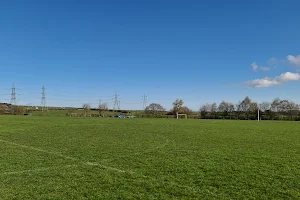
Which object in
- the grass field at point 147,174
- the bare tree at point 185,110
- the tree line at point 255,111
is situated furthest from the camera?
the bare tree at point 185,110

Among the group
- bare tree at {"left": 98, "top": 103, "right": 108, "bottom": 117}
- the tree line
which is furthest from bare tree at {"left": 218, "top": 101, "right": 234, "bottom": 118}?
bare tree at {"left": 98, "top": 103, "right": 108, "bottom": 117}

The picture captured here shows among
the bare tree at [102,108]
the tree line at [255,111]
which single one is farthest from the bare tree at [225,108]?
the bare tree at [102,108]

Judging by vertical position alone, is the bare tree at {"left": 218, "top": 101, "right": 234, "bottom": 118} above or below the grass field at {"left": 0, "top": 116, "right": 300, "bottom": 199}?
above

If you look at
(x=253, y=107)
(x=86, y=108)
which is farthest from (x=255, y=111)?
(x=86, y=108)

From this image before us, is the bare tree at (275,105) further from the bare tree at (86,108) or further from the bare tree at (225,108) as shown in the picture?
the bare tree at (86,108)

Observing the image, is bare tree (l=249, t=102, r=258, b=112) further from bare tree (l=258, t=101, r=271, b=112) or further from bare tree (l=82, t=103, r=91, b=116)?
bare tree (l=82, t=103, r=91, b=116)

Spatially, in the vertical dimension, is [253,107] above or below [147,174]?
above

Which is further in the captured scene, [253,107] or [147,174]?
[253,107]

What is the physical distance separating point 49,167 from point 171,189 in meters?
3.00

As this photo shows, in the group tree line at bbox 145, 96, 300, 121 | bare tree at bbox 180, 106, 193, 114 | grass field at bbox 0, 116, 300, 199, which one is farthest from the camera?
bare tree at bbox 180, 106, 193, 114

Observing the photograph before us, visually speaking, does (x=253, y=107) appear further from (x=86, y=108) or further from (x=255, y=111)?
(x=86, y=108)

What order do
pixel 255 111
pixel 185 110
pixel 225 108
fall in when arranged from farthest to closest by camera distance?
1. pixel 185 110
2. pixel 225 108
3. pixel 255 111

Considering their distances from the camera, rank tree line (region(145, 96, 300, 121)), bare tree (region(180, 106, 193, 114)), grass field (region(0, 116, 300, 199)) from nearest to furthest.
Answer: grass field (region(0, 116, 300, 199))
tree line (region(145, 96, 300, 121))
bare tree (region(180, 106, 193, 114))

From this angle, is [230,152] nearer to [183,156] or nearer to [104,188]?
[183,156]
